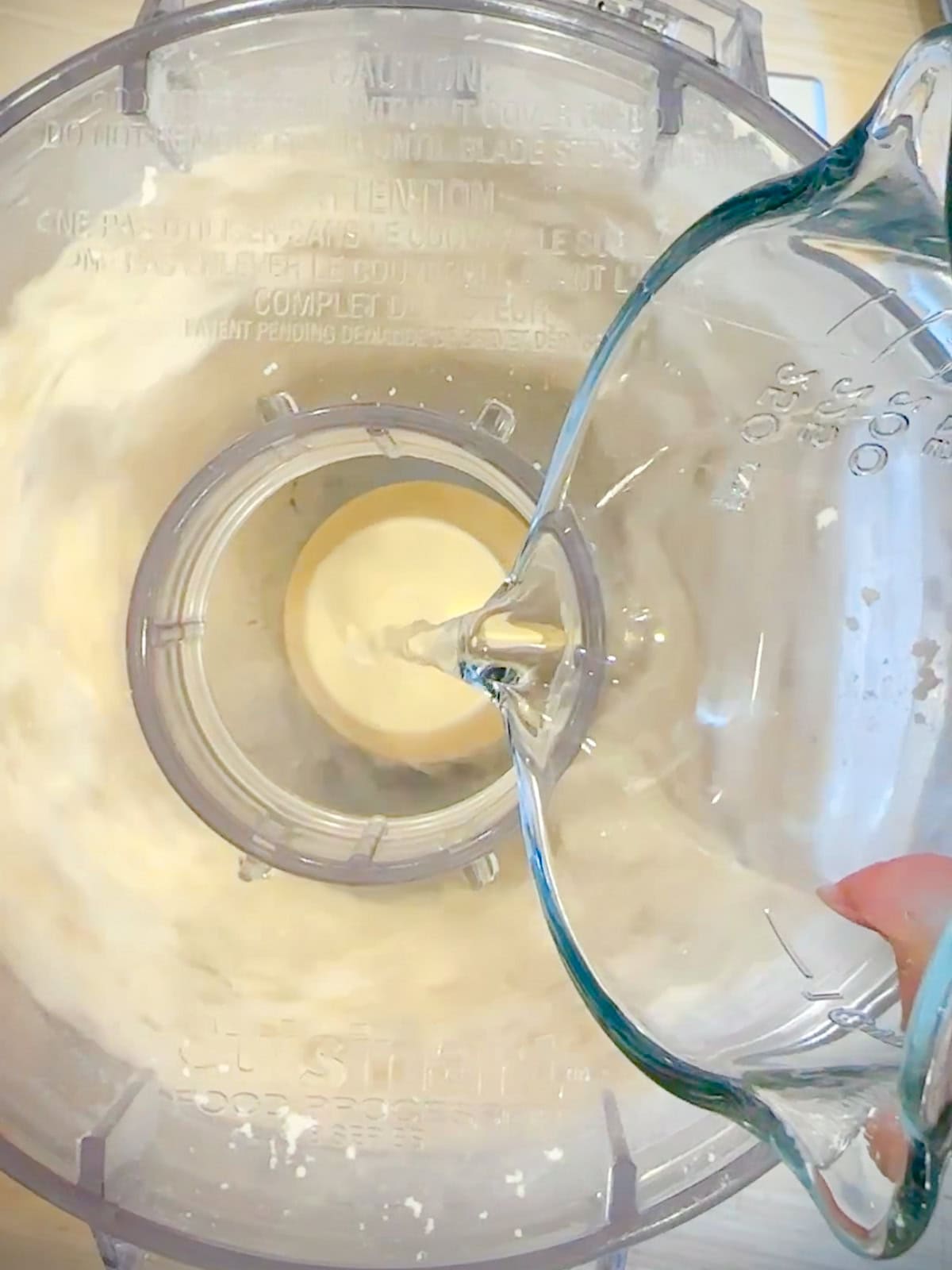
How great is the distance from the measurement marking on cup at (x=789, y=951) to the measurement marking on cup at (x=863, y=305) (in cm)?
17

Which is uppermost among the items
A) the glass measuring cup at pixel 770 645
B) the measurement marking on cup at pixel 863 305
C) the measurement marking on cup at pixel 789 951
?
the measurement marking on cup at pixel 863 305

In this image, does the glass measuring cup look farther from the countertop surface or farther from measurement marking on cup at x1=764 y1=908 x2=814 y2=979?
the countertop surface

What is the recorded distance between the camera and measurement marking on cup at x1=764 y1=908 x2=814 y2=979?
0.36 meters

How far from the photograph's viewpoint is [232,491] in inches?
20.8

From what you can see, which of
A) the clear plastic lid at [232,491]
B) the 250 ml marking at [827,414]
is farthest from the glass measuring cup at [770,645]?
the clear plastic lid at [232,491]

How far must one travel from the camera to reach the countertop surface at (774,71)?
0.51 meters

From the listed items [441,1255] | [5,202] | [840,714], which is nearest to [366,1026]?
[441,1255]

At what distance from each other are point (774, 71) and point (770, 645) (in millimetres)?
285

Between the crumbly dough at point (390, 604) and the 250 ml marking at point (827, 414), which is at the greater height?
the 250 ml marking at point (827, 414)

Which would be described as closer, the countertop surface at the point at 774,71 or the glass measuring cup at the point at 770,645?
the glass measuring cup at the point at 770,645

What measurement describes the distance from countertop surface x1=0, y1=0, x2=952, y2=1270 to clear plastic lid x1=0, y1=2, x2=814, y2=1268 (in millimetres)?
72

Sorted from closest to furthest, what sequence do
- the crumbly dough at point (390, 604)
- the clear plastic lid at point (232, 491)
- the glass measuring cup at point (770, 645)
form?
the glass measuring cup at point (770, 645)
the clear plastic lid at point (232, 491)
the crumbly dough at point (390, 604)

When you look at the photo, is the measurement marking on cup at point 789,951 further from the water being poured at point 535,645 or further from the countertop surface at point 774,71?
the countertop surface at point 774,71

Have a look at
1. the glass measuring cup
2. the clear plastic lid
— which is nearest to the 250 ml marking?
the glass measuring cup
